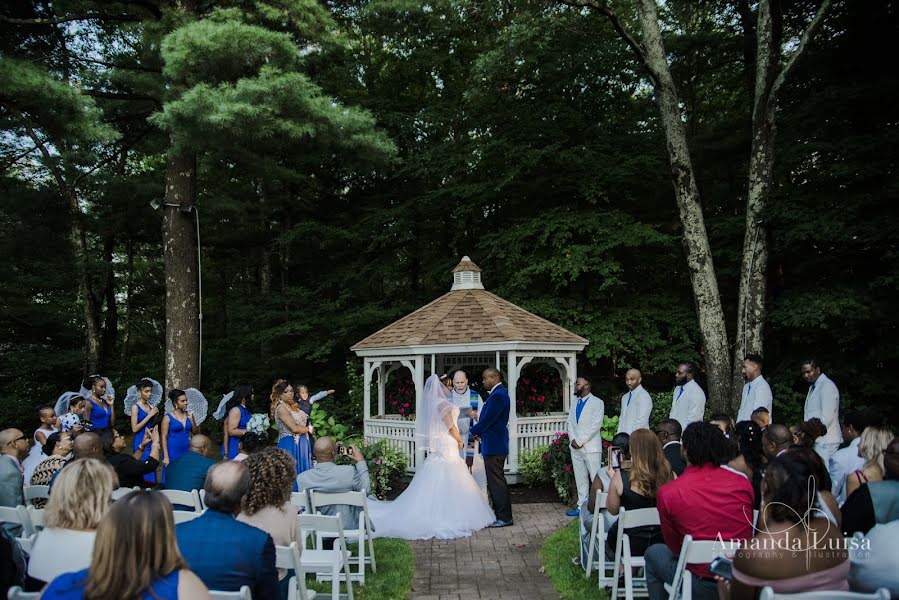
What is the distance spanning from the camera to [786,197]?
12.5 meters

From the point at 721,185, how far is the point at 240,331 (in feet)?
48.4

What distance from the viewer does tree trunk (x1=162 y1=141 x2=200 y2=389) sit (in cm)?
1289

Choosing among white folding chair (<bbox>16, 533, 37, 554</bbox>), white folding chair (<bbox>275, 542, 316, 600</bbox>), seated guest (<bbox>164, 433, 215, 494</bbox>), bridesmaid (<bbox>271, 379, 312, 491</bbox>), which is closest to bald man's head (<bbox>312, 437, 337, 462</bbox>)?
seated guest (<bbox>164, 433, 215, 494</bbox>)

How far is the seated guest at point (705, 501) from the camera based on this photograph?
4039mm

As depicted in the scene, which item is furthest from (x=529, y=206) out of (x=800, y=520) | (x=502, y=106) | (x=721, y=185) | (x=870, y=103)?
(x=800, y=520)

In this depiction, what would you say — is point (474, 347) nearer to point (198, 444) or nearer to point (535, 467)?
point (535, 467)

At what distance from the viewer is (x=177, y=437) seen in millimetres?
8039

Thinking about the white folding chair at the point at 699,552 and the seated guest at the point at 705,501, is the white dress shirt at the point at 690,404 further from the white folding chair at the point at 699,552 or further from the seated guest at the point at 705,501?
the white folding chair at the point at 699,552

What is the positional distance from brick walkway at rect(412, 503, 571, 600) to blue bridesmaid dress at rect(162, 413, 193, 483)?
3.10 metres

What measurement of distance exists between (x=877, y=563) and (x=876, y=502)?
71cm

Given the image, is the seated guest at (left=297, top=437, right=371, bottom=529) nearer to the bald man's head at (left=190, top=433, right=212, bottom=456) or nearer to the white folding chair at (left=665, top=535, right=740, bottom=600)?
the bald man's head at (left=190, top=433, right=212, bottom=456)

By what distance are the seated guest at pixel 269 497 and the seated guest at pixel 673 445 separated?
3503 mm

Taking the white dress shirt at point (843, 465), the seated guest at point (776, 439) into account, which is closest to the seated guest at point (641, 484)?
the seated guest at point (776, 439)

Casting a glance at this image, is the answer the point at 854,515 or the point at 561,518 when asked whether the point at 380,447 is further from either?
the point at 854,515
